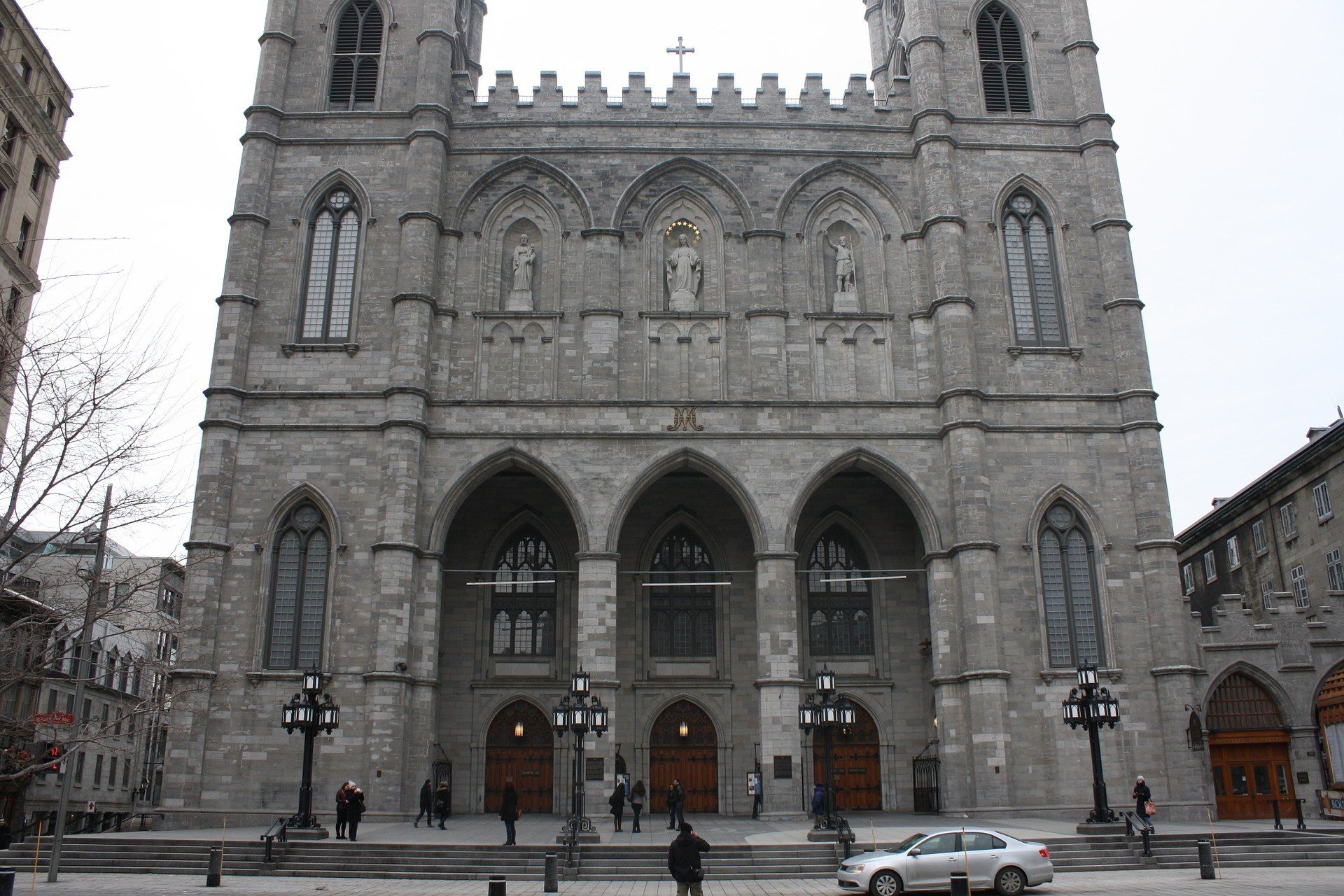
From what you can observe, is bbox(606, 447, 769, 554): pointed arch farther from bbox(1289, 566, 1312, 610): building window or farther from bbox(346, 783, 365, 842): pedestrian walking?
bbox(1289, 566, 1312, 610): building window

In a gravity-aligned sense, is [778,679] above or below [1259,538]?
below


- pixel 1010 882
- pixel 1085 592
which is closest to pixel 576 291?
pixel 1085 592

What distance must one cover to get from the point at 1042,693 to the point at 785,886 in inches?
431

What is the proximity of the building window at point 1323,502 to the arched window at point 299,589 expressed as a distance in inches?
1141

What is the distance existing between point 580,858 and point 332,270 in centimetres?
1810

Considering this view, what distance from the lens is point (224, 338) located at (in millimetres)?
28422

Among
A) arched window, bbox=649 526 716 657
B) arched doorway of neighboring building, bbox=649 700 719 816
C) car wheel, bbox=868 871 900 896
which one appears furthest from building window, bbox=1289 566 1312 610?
car wheel, bbox=868 871 900 896

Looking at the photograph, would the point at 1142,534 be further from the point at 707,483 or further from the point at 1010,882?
the point at 1010,882

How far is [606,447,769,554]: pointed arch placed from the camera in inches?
1081

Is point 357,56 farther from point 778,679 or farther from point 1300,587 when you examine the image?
point 1300,587

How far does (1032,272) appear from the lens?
30.4 m

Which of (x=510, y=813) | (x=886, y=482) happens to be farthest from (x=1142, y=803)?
(x=510, y=813)

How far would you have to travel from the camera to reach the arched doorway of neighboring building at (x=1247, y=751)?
91.0ft

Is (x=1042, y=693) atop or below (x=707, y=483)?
below
